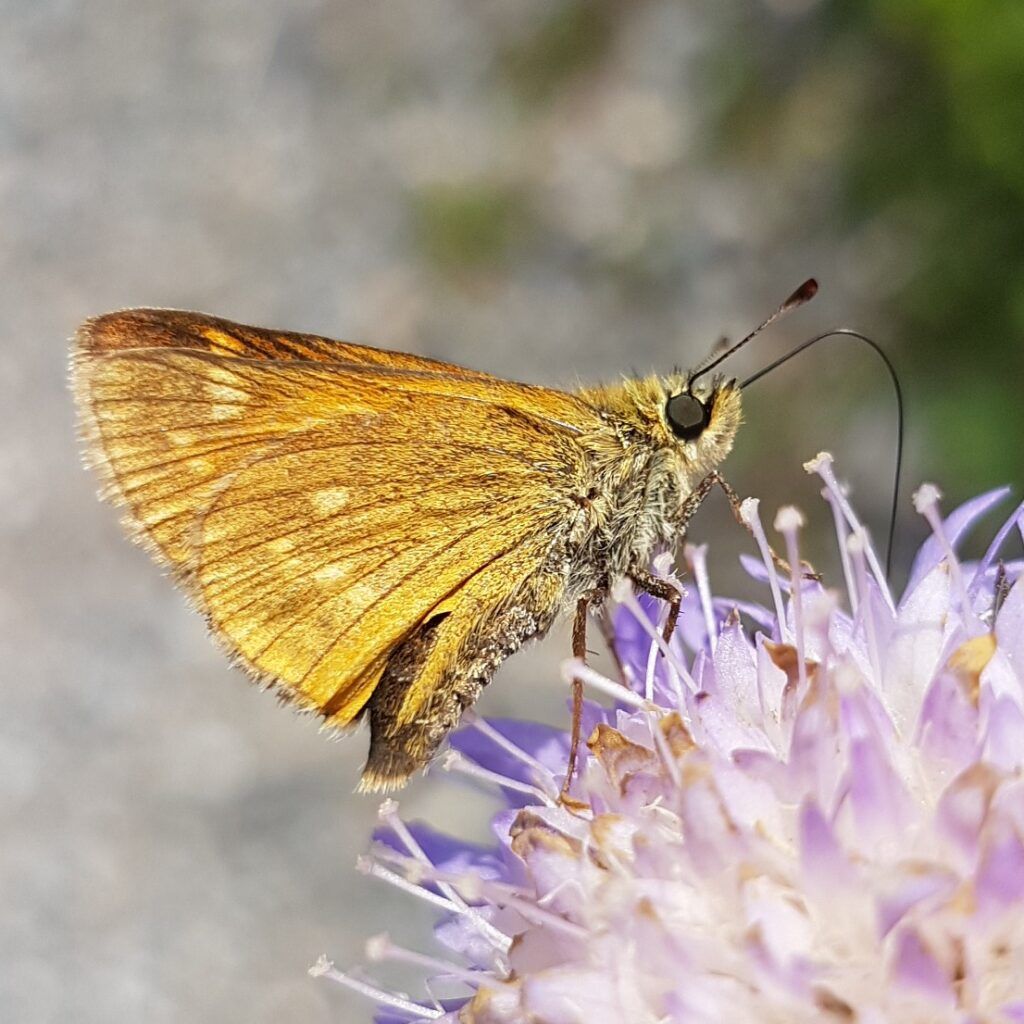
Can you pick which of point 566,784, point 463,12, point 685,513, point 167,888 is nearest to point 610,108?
point 463,12

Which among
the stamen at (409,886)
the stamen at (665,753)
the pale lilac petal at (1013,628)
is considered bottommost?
the pale lilac petal at (1013,628)

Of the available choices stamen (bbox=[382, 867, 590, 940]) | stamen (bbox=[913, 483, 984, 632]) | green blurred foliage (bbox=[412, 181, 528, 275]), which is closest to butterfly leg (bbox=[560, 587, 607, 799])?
stamen (bbox=[382, 867, 590, 940])

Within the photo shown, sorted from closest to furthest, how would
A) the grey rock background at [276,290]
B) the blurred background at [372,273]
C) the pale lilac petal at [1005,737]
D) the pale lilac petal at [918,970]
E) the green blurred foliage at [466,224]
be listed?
the pale lilac petal at [918,970] < the pale lilac petal at [1005,737] < the blurred background at [372,273] < the grey rock background at [276,290] < the green blurred foliage at [466,224]

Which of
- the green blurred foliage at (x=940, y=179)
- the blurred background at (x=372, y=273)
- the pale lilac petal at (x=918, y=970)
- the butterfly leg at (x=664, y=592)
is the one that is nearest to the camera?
the pale lilac petal at (x=918, y=970)

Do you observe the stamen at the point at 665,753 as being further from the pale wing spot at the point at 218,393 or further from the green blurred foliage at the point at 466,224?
the green blurred foliage at the point at 466,224

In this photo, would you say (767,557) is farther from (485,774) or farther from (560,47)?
(560,47)

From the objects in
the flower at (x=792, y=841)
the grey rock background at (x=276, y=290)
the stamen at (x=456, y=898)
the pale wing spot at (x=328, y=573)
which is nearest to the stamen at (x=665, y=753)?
the flower at (x=792, y=841)

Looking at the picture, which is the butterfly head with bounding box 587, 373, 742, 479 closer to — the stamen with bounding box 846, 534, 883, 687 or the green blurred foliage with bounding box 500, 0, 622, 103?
the stamen with bounding box 846, 534, 883, 687

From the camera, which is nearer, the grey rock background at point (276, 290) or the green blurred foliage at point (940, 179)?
the green blurred foliage at point (940, 179)
